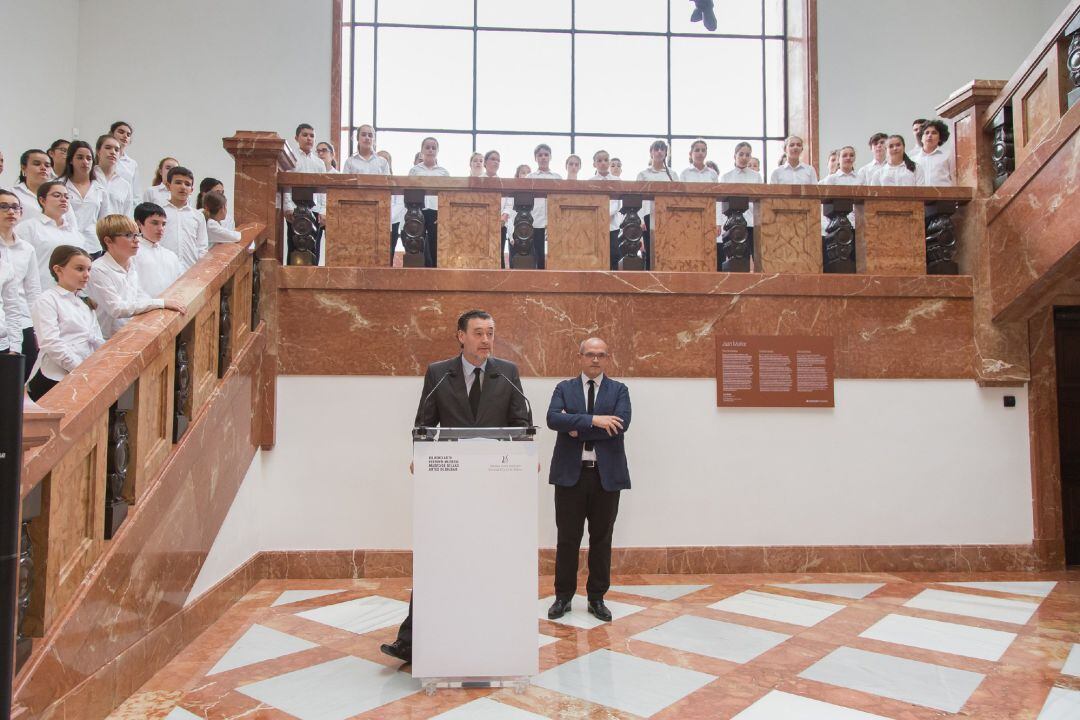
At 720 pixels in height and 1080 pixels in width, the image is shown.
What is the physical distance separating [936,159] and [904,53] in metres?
5.02

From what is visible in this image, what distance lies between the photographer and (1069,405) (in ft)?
19.3

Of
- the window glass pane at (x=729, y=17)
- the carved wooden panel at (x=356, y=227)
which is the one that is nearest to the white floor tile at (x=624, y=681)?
the carved wooden panel at (x=356, y=227)

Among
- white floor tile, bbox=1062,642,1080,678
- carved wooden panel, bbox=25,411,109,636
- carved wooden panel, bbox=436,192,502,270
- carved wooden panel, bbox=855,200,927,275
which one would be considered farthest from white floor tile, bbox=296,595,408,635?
carved wooden panel, bbox=855,200,927,275

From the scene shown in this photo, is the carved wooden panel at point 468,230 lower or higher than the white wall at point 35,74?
lower

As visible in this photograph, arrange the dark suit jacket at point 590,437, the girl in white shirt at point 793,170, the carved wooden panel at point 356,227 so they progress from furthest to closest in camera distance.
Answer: the girl in white shirt at point 793,170 < the carved wooden panel at point 356,227 < the dark suit jacket at point 590,437

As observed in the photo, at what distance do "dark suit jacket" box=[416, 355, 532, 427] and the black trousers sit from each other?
91 cm

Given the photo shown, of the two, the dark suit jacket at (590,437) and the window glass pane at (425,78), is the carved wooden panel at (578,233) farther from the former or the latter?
the window glass pane at (425,78)

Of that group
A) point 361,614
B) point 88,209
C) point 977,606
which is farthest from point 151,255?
point 977,606

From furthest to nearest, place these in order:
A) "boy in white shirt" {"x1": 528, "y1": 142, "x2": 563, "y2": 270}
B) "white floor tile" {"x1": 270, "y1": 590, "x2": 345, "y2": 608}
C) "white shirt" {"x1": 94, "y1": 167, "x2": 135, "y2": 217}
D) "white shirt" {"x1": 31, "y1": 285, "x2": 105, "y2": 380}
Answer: "white shirt" {"x1": 94, "y1": 167, "x2": 135, "y2": 217} → "boy in white shirt" {"x1": 528, "y1": 142, "x2": 563, "y2": 270} → "white floor tile" {"x1": 270, "y1": 590, "x2": 345, "y2": 608} → "white shirt" {"x1": 31, "y1": 285, "x2": 105, "y2": 380}

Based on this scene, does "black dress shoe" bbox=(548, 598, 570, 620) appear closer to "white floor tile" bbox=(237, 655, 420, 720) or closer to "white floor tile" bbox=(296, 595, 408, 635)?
"white floor tile" bbox=(296, 595, 408, 635)

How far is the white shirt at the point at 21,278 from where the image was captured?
3.99 meters

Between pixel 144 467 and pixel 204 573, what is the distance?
40.6 inches

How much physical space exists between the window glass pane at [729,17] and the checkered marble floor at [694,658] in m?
8.28

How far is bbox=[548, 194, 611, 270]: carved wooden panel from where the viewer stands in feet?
17.4
